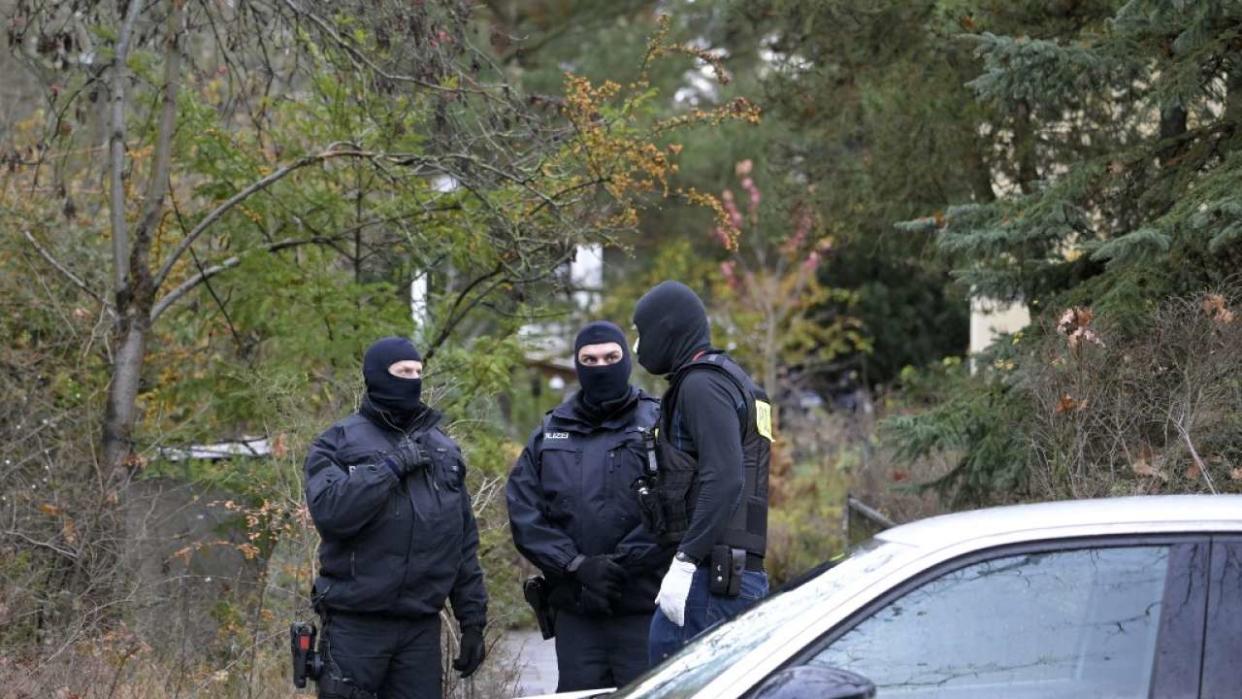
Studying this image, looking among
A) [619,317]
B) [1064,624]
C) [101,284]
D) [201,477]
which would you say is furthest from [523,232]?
[619,317]

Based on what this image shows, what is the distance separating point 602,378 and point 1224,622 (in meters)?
2.77

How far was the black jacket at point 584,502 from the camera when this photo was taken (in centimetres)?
547

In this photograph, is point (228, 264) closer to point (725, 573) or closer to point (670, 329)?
point (670, 329)

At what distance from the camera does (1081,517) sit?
334cm

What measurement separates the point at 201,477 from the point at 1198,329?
17.2 feet

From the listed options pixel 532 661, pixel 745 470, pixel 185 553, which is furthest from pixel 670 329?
pixel 532 661

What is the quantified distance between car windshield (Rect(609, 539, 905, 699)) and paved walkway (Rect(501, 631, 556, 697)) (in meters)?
3.59

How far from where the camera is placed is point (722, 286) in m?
28.4

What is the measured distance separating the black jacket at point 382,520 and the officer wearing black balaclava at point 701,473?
0.72 m

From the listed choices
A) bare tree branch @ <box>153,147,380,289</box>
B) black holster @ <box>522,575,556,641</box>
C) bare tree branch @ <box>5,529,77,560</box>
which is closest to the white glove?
black holster @ <box>522,575,556,641</box>

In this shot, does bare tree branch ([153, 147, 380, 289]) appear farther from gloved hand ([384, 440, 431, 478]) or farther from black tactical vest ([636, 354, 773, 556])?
black tactical vest ([636, 354, 773, 556])

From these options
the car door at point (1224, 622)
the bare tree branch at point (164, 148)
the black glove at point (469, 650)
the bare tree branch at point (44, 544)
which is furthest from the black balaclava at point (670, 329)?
the bare tree branch at point (164, 148)

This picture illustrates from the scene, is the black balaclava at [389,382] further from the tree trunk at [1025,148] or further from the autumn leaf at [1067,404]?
the tree trunk at [1025,148]

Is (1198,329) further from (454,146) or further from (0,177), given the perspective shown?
(0,177)
